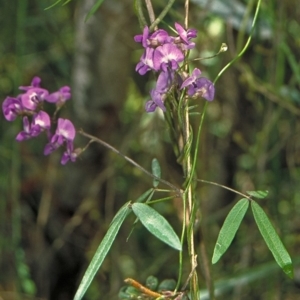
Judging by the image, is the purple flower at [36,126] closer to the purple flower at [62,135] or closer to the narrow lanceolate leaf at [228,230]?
the purple flower at [62,135]

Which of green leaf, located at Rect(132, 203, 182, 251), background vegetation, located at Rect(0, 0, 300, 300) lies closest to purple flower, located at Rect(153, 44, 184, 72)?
green leaf, located at Rect(132, 203, 182, 251)

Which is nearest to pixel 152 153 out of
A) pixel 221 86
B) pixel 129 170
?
pixel 129 170

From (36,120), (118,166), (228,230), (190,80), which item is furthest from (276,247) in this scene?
(118,166)

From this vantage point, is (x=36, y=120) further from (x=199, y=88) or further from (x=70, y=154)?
(x=199, y=88)

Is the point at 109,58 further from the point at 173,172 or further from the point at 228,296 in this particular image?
the point at 228,296

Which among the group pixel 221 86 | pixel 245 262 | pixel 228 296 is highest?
pixel 221 86
